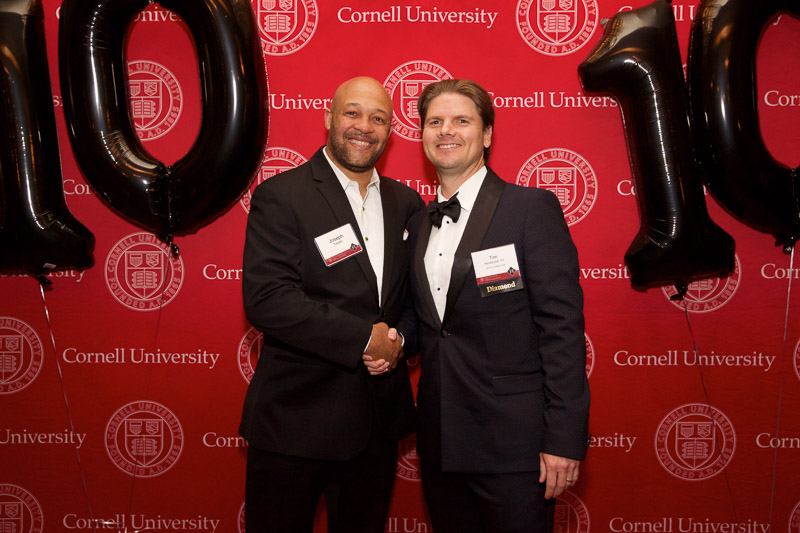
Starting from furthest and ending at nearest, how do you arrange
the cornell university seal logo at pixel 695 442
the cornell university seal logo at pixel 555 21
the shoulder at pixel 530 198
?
the cornell university seal logo at pixel 695 442
the cornell university seal logo at pixel 555 21
the shoulder at pixel 530 198

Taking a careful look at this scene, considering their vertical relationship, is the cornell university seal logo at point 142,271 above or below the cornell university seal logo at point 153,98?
below

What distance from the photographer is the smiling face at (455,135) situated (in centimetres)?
172

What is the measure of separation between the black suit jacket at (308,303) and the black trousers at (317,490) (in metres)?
0.09

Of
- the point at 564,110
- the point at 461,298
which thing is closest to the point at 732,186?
the point at 564,110

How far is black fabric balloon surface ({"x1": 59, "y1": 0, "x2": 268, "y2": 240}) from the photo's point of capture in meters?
2.05

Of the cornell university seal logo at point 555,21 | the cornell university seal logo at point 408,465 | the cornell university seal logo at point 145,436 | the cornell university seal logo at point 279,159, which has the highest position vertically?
the cornell university seal logo at point 555,21

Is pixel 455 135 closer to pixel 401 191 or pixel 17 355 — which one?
pixel 401 191

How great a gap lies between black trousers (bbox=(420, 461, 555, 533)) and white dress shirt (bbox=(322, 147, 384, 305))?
66cm

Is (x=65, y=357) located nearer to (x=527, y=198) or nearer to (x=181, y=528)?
(x=181, y=528)

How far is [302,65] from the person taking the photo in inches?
93.9

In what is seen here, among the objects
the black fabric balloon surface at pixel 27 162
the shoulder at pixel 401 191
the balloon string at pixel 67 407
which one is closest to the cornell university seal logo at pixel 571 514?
the shoulder at pixel 401 191

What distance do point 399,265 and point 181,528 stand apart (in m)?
1.85

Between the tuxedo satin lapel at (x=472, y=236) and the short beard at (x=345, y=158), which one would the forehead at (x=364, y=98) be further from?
the tuxedo satin lapel at (x=472, y=236)

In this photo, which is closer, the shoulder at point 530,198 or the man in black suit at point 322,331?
the shoulder at point 530,198
